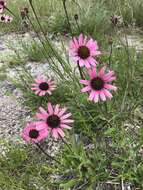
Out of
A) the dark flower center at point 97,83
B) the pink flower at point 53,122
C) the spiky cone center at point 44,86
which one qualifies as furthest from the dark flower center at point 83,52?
the spiky cone center at point 44,86

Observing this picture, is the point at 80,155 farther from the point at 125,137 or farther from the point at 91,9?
the point at 91,9

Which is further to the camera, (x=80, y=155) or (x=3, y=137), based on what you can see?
(x=3, y=137)

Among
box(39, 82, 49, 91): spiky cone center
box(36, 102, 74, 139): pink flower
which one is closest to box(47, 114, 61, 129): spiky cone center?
box(36, 102, 74, 139): pink flower

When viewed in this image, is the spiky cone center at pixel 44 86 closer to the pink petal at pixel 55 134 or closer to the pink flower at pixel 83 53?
the pink flower at pixel 83 53

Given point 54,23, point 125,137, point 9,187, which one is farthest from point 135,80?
point 54,23

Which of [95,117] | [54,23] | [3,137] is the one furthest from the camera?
[54,23]
